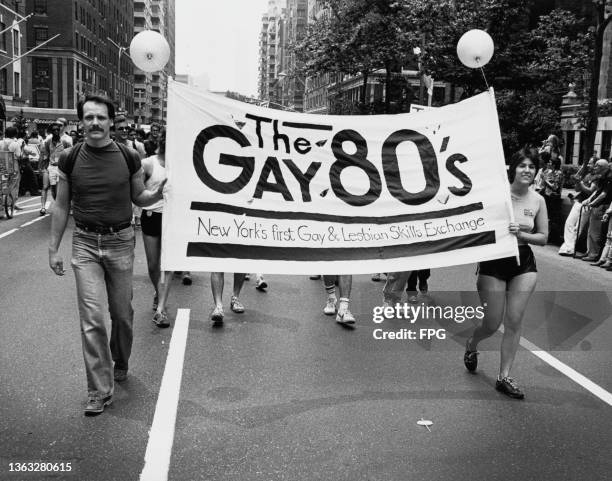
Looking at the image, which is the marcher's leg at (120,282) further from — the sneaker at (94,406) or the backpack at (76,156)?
the sneaker at (94,406)

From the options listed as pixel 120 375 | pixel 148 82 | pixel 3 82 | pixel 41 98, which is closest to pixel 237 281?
pixel 120 375

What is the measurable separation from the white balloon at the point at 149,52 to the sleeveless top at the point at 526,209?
4.56 meters

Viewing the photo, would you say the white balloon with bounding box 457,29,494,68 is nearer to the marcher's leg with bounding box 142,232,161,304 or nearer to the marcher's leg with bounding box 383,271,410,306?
the marcher's leg with bounding box 383,271,410,306

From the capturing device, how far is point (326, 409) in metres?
4.97

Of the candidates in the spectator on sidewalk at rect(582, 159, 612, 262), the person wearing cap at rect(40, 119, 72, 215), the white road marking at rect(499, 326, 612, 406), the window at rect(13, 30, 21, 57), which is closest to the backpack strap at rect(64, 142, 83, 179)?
the white road marking at rect(499, 326, 612, 406)

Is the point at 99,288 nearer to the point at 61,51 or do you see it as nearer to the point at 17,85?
the point at 17,85

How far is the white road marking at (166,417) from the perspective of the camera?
154 inches

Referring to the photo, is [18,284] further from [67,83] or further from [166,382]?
[67,83]

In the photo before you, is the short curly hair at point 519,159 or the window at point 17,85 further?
the window at point 17,85

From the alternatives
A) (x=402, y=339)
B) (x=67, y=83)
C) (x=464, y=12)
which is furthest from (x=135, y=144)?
(x=67, y=83)

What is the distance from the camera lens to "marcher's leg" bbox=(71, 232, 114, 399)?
190 inches

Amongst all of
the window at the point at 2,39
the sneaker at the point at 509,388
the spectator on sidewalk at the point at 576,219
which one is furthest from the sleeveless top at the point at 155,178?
the window at the point at 2,39

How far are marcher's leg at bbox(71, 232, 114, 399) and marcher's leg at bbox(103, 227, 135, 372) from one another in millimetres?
106

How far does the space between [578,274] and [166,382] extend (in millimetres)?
8486
